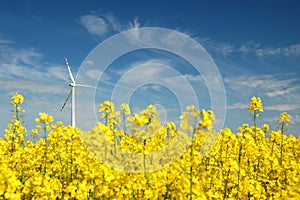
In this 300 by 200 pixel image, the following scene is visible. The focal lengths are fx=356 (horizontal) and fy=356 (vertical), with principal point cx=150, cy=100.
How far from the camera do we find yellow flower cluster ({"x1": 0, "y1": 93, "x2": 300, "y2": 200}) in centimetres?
592

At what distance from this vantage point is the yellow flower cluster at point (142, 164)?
592cm

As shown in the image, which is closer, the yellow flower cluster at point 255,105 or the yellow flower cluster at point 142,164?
the yellow flower cluster at point 142,164

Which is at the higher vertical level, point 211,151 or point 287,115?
point 287,115

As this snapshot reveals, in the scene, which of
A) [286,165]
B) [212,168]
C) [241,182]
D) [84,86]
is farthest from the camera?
[84,86]

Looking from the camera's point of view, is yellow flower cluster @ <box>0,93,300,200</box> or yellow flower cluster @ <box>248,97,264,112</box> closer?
yellow flower cluster @ <box>0,93,300,200</box>

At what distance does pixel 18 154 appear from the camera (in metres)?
9.20

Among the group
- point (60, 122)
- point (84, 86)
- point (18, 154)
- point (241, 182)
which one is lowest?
point (241, 182)

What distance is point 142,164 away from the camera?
669 cm

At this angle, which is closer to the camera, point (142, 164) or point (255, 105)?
point (142, 164)

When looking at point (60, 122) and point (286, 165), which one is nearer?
point (286, 165)

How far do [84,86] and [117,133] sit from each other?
982cm

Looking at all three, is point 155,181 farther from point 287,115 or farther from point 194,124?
point 287,115

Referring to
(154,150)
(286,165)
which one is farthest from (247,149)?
(154,150)

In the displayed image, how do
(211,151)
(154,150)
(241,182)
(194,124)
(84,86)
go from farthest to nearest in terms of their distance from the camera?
(84,86) < (211,151) < (241,182) < (154,150) < (194,124)
